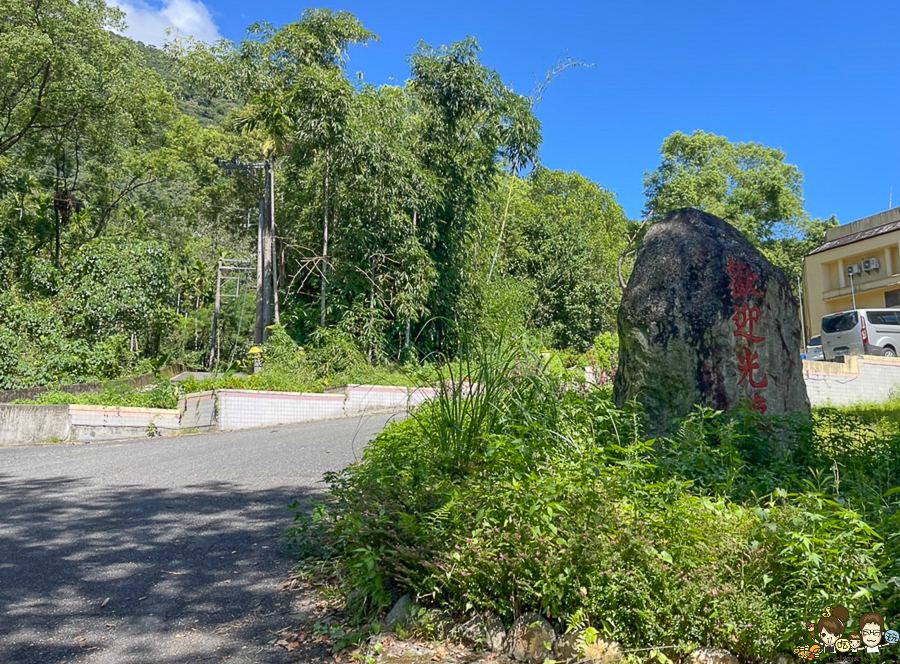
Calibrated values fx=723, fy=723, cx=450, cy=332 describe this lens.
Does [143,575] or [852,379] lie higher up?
[852,379]

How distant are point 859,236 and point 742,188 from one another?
720 cm

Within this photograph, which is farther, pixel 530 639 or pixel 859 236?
pixel 859 236

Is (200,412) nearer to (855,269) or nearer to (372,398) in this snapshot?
(372,398)

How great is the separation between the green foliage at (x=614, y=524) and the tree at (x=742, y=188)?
1327 inches

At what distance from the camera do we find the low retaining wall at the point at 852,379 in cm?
1644

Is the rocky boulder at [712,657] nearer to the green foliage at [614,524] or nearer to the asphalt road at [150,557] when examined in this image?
the green foliage at [614,524]

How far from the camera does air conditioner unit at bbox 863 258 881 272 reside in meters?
34.0

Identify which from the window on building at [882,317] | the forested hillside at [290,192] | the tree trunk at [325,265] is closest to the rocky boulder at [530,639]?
the forested hillside at [290,192]

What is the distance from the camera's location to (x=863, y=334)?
67.0 ft

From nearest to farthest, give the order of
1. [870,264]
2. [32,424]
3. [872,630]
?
[872,630], [32,424], [870,264]

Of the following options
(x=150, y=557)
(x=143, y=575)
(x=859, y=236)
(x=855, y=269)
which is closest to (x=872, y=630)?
(x=143, y=575)

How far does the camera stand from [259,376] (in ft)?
49.7

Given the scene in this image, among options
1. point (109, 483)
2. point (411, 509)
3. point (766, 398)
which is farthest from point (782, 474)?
point (109, 483)

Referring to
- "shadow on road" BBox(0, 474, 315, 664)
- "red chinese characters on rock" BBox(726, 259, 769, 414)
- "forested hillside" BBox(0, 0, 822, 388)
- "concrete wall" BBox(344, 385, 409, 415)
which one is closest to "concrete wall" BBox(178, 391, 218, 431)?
"concrete wall" BBox(344, 385, 409, 415)
